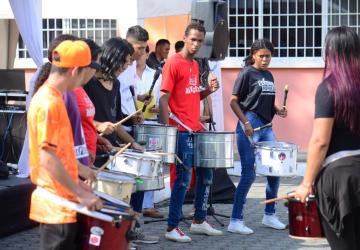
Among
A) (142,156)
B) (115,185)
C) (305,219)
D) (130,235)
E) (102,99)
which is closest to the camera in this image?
(130,235)

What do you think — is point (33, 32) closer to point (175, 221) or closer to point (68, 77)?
point (175, 221)

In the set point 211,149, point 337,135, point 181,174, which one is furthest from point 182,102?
point 337,135

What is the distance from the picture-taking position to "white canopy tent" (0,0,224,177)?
10.2m

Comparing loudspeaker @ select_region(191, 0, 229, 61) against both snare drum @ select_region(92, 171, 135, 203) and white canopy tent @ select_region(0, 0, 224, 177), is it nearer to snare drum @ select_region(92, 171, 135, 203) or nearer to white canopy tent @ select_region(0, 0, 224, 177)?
white canopy tent @ select_region(0, 0, 224, 177)

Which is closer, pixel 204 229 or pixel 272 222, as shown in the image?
pixel 204 229

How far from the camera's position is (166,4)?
38.1ft

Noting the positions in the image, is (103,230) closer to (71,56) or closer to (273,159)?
(71,56)

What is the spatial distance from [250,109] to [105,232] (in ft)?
13.2

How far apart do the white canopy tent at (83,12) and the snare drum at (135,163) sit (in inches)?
111

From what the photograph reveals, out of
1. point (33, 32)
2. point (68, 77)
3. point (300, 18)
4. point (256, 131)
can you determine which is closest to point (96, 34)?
point (300, 18)

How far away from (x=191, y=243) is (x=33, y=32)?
11.9 feet

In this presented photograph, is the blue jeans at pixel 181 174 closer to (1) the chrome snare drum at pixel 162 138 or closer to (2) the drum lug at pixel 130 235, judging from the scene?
(1) the chrome snare drum at pixel 162 138

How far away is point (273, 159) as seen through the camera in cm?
823

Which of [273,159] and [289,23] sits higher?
[289,23]
